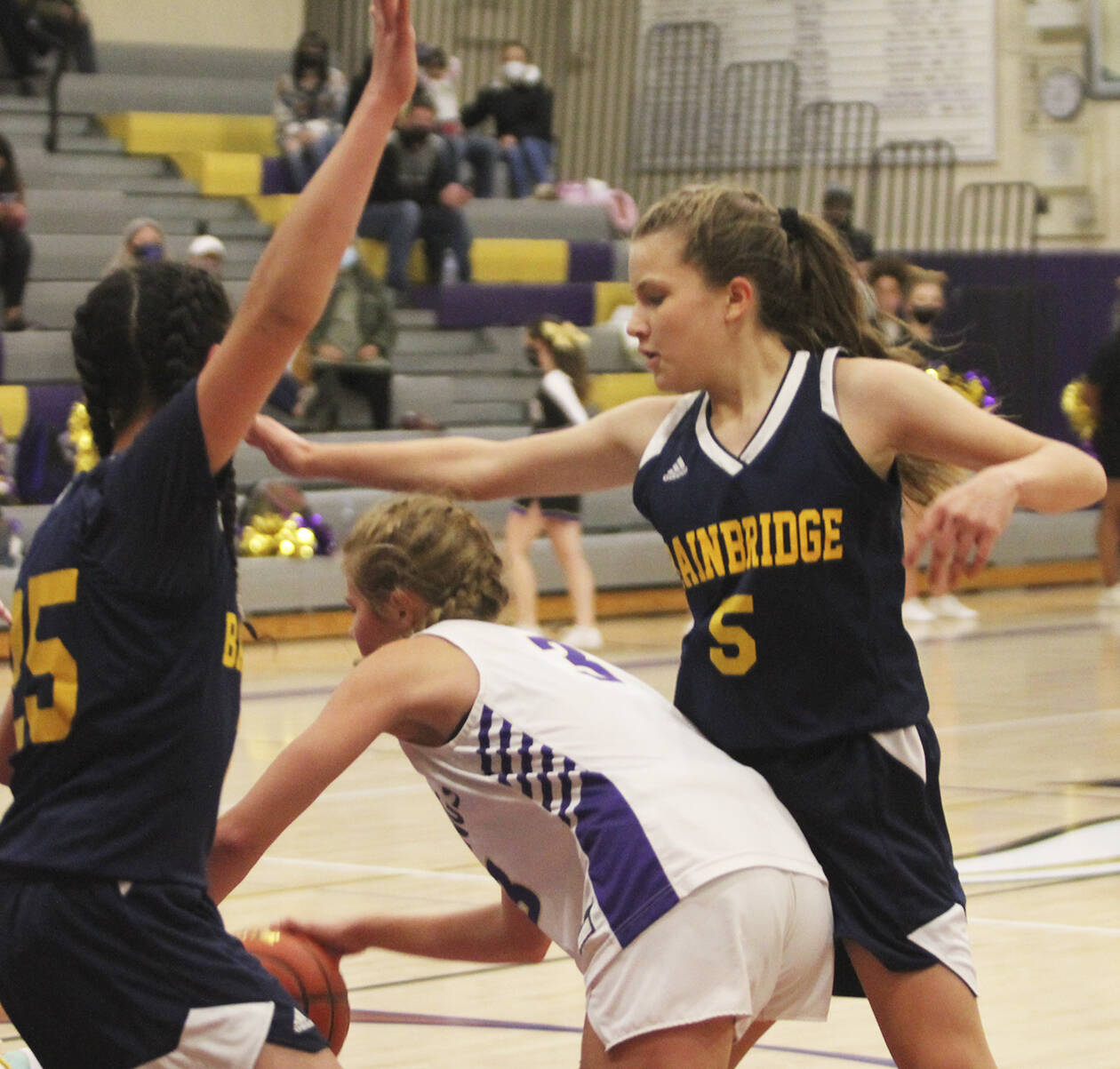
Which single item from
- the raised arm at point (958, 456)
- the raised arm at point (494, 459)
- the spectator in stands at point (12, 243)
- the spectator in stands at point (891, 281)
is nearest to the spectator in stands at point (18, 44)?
the spectator in stands at point (12, 243)

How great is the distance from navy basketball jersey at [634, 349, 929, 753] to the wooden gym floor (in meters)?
1.24

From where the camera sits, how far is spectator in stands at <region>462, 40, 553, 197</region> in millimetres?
15586

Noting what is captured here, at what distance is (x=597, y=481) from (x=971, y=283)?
45.2ft

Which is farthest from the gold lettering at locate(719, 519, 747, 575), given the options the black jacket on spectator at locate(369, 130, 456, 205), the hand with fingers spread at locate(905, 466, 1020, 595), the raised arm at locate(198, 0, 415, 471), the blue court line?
the black jacket on spectator at locate(369, 130, 456, 205)

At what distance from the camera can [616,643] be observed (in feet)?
34.4

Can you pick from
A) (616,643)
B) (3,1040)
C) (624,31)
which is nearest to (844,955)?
(3,1040)

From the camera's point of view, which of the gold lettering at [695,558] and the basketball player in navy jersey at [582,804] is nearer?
the basketball player in navy jersey at [582,804]

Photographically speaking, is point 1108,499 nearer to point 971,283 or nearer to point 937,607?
point 937,607

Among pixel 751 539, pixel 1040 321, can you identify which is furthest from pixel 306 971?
pixel 1040 321

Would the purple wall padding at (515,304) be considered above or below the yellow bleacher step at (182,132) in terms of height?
below

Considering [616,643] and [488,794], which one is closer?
[488,794]

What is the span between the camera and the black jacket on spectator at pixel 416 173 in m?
13.6

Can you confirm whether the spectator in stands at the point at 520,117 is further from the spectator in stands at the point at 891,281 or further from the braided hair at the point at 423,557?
the braided hair at the point at 423,557

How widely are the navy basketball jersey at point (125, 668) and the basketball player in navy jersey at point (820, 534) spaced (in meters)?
0.75
